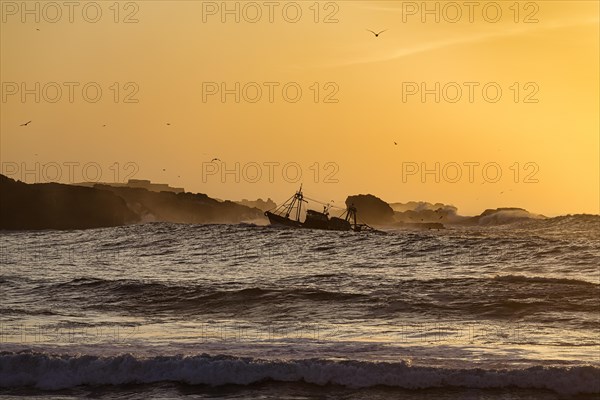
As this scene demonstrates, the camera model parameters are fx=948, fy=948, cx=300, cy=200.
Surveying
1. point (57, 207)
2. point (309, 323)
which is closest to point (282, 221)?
point (57, 207)

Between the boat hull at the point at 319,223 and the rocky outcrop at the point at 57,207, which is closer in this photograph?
the boat hull at the point at 319,223

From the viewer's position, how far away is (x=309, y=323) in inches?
1314

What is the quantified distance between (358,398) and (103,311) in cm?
1760

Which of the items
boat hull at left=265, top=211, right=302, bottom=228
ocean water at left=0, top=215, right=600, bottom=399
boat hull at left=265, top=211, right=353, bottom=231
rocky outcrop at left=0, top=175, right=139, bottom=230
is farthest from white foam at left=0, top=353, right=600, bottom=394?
rocky outcrop at left=0, top=175, right=139, bottom=230

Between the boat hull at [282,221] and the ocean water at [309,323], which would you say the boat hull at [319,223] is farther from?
the ocean water at [309,323]

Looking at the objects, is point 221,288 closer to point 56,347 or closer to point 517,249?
point 56,347

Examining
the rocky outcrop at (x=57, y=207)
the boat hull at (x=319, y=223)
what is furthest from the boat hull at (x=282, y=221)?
the rocky outcrop at (x=57, y=207)

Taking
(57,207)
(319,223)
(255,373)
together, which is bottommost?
(255,373)

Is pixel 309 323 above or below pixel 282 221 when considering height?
below

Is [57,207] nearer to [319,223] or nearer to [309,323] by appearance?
[319,223]

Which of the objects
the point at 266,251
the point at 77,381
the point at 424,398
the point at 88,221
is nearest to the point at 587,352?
the point at 424,398

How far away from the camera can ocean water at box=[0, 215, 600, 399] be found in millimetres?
22562

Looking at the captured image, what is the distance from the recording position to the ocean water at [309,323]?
2256 centimetres

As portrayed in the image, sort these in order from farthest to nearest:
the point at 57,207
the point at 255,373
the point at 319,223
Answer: the point at 57,207
the point at 319,223
the point at 255,373
